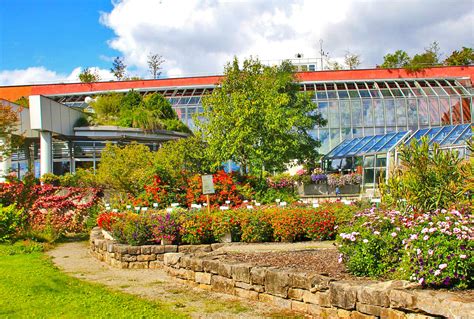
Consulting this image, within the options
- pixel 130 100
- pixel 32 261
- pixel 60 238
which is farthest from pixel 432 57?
pixel 32 261

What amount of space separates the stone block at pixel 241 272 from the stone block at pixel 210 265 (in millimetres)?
414

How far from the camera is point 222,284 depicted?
311 inches

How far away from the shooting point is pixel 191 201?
14.8 metres

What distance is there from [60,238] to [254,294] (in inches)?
345

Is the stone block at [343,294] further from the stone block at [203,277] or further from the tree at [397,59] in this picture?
the tree at [397,59]

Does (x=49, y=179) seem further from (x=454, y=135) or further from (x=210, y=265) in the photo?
(x=454, y=135)

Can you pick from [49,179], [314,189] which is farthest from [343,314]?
[314,189]

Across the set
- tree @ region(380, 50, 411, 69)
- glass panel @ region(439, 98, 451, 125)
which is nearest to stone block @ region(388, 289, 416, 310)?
glass panel @ region(439, 98, 451, 125)

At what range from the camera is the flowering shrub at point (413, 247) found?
18.1 feet

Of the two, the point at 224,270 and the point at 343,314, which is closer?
the point at 343,314

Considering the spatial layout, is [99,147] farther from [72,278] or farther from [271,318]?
[271,318]

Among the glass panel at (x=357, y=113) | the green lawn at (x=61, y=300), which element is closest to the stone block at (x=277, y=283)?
the green lawn at (x=61, y=300)

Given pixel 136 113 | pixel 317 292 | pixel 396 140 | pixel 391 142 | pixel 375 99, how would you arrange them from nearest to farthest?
1. pixel 317 292
2. pixel 396 140
3. pixel 391 142
4. pixel 136 113
5. pixel 375 99

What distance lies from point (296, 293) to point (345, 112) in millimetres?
26528
